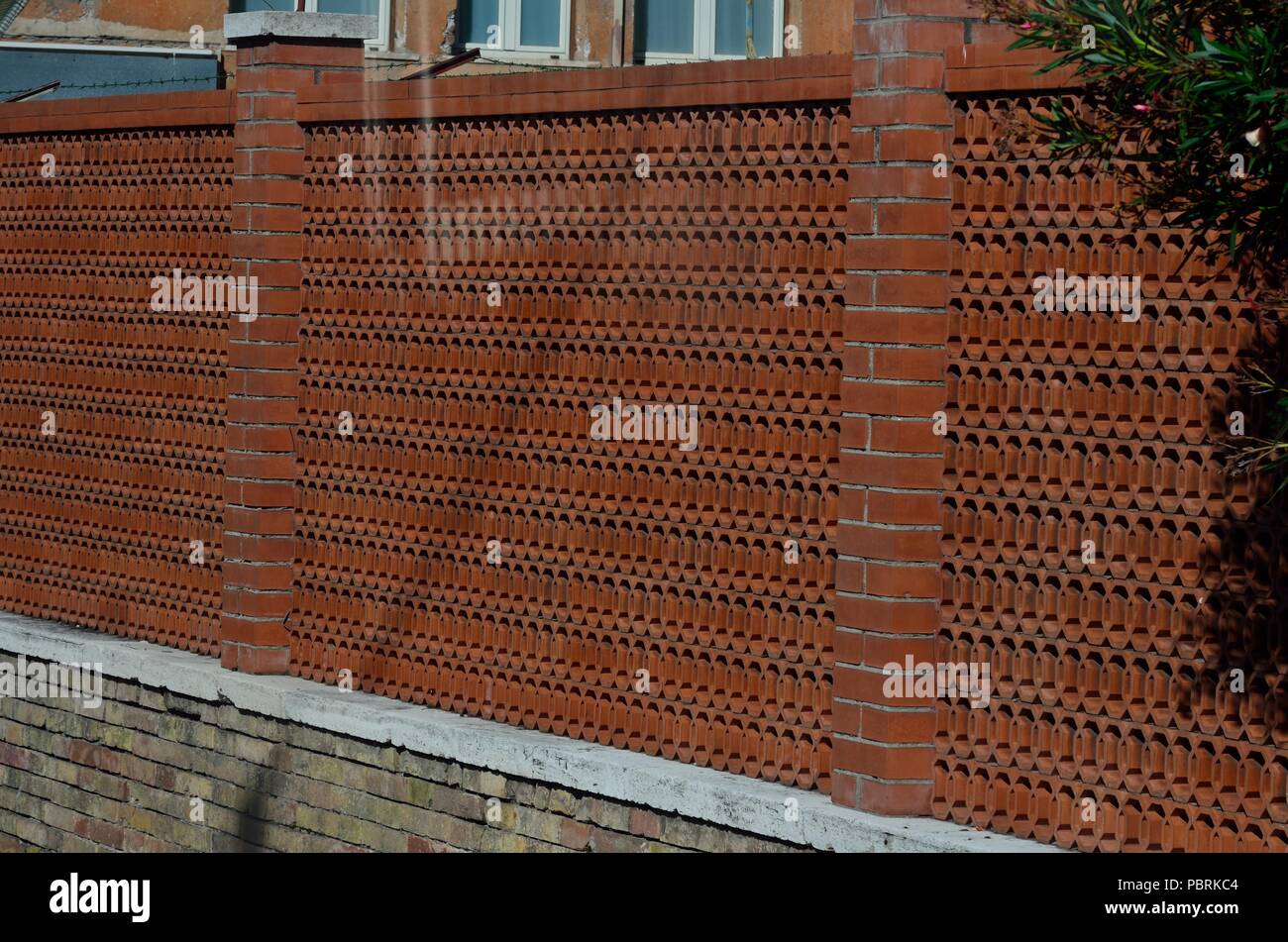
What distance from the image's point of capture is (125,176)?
10836mm

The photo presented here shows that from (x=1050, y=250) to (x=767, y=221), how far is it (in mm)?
1257

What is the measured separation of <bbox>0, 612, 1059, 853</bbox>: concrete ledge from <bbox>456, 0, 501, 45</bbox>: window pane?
365 inches

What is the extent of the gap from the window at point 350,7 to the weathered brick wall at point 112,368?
7.13m

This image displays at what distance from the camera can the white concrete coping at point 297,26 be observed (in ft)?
31.4

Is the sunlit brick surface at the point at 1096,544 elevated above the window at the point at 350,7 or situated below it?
below

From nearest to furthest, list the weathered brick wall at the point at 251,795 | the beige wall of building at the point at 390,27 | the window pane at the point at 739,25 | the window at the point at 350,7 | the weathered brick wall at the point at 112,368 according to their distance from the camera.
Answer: the weathered brick wall at the point at 251,795 → the weathered brick wall at the point at 112,368 → the beige wall of building at the point at 390,27 → the window at the point at 350,7 → the window pane at the point at 739,25

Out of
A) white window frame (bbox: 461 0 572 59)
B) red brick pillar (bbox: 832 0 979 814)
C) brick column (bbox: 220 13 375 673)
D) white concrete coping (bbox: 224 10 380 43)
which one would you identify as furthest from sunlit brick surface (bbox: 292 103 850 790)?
white window frame (bbox: 461 0 572 59)

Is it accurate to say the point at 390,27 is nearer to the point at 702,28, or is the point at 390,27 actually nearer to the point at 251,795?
the point at 702,28

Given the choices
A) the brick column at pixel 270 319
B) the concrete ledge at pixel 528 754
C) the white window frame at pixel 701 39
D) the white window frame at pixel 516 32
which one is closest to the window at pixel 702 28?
the white window frame at pixel 701 39

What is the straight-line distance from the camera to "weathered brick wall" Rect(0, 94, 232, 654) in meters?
10.2

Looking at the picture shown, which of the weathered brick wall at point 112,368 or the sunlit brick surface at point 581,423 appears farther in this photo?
the weathered brick wall at point 112,368

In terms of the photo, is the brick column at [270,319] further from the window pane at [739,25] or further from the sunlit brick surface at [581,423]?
the window pane at [739,25]

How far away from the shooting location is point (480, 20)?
19016 mm
